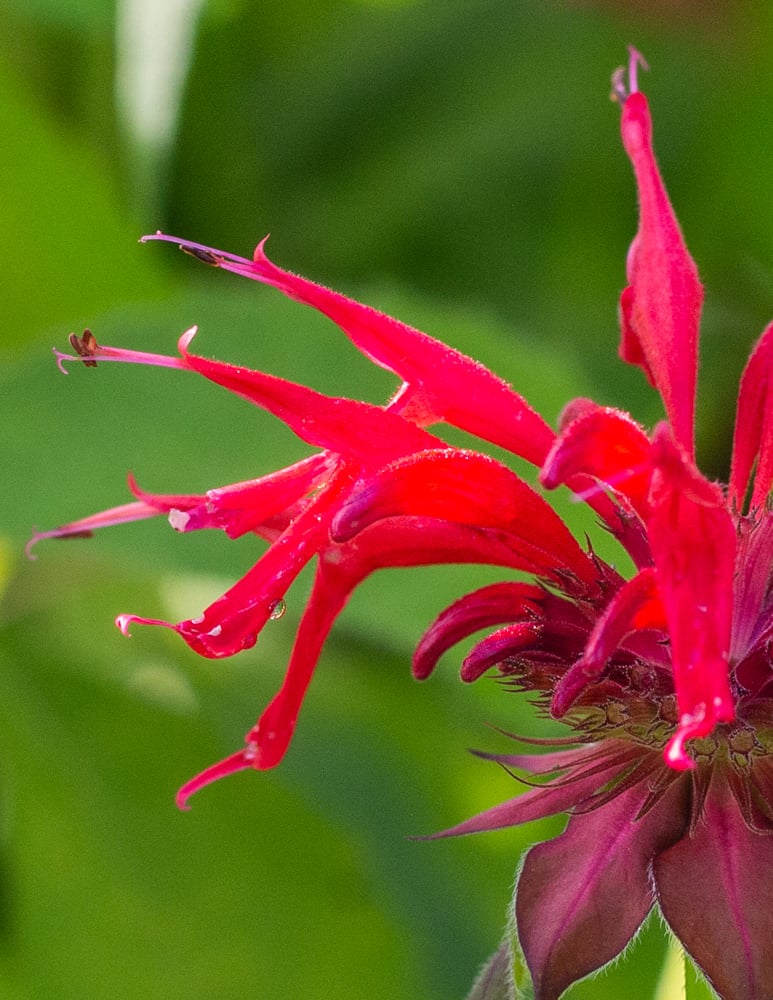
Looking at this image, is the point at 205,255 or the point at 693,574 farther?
the point at 205,255

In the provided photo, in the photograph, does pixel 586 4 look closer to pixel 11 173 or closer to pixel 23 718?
pixel 11 173

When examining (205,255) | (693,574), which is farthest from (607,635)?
(205,255)

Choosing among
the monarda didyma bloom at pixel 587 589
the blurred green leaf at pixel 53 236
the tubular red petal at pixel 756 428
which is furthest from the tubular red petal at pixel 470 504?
the blurred green leaf at pixel 53 236

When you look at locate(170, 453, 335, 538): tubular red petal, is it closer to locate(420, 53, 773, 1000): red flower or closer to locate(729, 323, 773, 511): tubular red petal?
locate(420, 53, 773, 1000): red flower

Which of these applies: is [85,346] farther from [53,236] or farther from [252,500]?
[53,236]

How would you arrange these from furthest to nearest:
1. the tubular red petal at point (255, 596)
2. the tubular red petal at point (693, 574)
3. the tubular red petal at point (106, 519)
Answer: the tubular red petal at point (106, 519)
the tubular red petal at point (255, 596)
the tubular red petal at point (693, 574)

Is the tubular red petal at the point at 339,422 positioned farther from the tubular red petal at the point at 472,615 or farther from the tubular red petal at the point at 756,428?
the tubular red petal at the point at 756,428

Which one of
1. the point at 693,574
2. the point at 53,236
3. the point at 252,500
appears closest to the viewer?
the point at 693,574

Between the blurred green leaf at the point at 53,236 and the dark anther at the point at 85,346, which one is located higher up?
the dark anther at the point at 85,346
